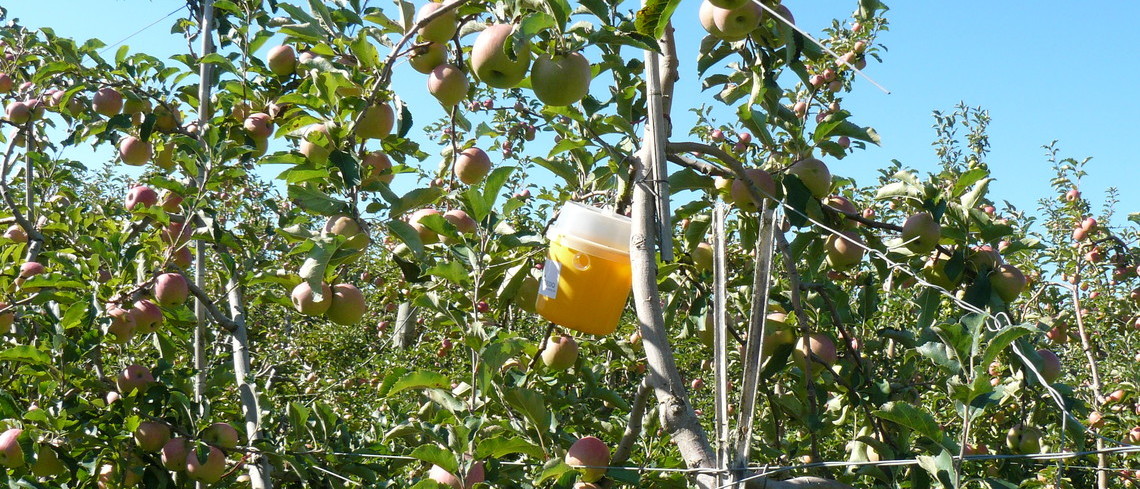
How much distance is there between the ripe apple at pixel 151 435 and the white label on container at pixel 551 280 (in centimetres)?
139

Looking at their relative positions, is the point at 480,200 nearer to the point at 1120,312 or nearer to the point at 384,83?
the point at 384,83

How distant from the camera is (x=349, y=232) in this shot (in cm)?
185

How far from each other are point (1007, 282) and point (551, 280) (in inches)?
42.0

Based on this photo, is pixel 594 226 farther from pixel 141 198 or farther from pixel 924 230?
pixel 141 198

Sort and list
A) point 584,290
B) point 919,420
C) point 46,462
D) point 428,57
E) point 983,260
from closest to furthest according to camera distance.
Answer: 1. point 919,420
2. point 584,290
3. point 428,57
4. point 983,260
5. point 46,462

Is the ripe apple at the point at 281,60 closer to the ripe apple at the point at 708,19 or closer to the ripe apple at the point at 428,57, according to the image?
the ripe apple at the point at 428,57

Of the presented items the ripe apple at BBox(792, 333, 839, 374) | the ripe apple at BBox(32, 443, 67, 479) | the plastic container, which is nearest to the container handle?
the plastic container

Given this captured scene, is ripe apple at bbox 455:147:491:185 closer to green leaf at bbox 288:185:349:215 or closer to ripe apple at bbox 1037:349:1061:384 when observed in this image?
green leaf at bbox 288:185:349:215

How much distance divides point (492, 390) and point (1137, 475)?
9.67 feet

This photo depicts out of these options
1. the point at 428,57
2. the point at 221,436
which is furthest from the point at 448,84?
the point at 221,436

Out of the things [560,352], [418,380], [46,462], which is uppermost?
[560,352]

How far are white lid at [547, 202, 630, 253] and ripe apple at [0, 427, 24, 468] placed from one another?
1.64 metres

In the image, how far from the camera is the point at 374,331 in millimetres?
6367

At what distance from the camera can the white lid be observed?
1.69 meters
